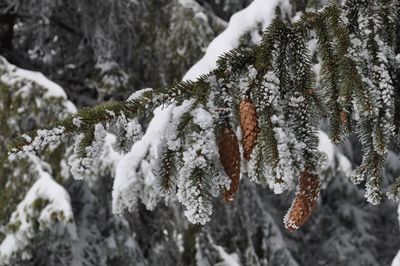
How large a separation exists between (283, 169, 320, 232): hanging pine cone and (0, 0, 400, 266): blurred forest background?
2471mm

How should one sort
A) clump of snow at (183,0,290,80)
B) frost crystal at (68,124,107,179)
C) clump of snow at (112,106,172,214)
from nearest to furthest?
frost crystal at (68,124,107,179)
clump of snow at (183,0,290,80)
clump of snow at (112,106,172,214)

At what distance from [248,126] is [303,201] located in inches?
8.6

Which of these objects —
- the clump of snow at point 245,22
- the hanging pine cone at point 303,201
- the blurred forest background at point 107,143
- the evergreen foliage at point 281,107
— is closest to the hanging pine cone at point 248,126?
the evergreen foliage at point 281,107

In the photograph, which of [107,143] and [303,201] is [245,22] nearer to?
[107,143]

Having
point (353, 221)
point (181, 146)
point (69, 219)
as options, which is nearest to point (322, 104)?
point (181, 146)

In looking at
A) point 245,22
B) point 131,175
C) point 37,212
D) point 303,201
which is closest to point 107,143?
point 37,212

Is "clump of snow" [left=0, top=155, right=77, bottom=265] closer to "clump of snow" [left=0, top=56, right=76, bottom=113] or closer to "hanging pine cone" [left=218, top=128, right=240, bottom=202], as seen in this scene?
"clump of snow" [left=0, top=56, right=76, bottom=113]

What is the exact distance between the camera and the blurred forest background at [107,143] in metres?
4.97

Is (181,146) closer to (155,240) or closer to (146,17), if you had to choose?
(155,240)

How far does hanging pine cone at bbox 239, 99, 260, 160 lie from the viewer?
139cm

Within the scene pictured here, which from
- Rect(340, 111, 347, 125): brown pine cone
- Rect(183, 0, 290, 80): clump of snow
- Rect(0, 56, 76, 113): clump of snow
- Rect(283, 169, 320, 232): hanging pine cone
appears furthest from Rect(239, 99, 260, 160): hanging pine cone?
Rect(0, 56, 76, 113): clump of snow

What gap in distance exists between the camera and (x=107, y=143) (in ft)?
15.9

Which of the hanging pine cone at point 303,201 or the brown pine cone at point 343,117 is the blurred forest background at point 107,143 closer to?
the brown pine cone at point 343,117

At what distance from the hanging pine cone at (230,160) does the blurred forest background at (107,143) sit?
8.07ft
